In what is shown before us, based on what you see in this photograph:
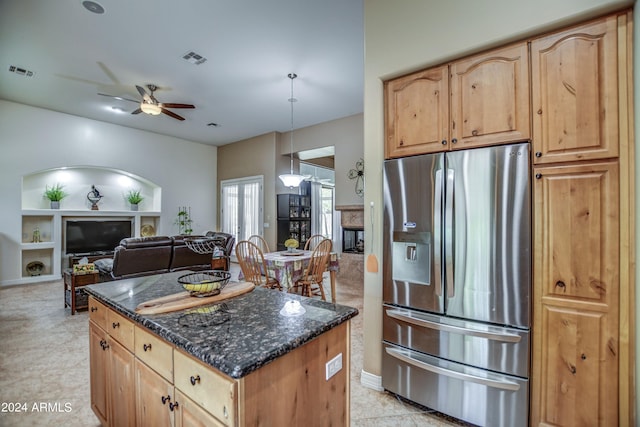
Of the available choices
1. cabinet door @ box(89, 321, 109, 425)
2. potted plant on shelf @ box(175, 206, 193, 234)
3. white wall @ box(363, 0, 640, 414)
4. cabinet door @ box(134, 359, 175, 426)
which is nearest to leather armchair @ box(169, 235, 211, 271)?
potted plant on shelf @ box(175, 206, 193, 234)

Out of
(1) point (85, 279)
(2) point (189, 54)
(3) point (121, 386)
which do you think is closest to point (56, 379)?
Answer: (3) point (121, 386)

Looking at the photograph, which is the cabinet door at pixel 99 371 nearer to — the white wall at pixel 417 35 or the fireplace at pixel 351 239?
the white wall at pixel 417 35

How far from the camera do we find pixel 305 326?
114 centimetres

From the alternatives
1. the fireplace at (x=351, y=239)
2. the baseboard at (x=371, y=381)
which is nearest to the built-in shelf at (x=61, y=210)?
the fireplace at (x=351, y=239)

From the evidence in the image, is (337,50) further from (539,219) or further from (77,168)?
(77,168)

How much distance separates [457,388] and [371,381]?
2.19 ft

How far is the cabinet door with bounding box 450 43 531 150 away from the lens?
1725mm

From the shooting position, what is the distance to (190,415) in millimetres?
1017

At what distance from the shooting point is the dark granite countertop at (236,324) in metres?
0.91

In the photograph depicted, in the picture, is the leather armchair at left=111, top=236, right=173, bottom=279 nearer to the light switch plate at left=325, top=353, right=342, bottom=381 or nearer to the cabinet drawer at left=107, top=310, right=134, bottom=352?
the cabinet drawer at left=107, top=310, right=134, bottom=352

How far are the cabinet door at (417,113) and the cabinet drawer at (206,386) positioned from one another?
180 cm

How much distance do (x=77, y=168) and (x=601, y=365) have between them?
27.3 ft

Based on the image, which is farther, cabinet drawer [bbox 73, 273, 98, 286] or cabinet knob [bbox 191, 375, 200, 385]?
cabinet drawer [bbox 73, 273, 98, 286]

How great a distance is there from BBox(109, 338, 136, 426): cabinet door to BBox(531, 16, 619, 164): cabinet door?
2387 mm
